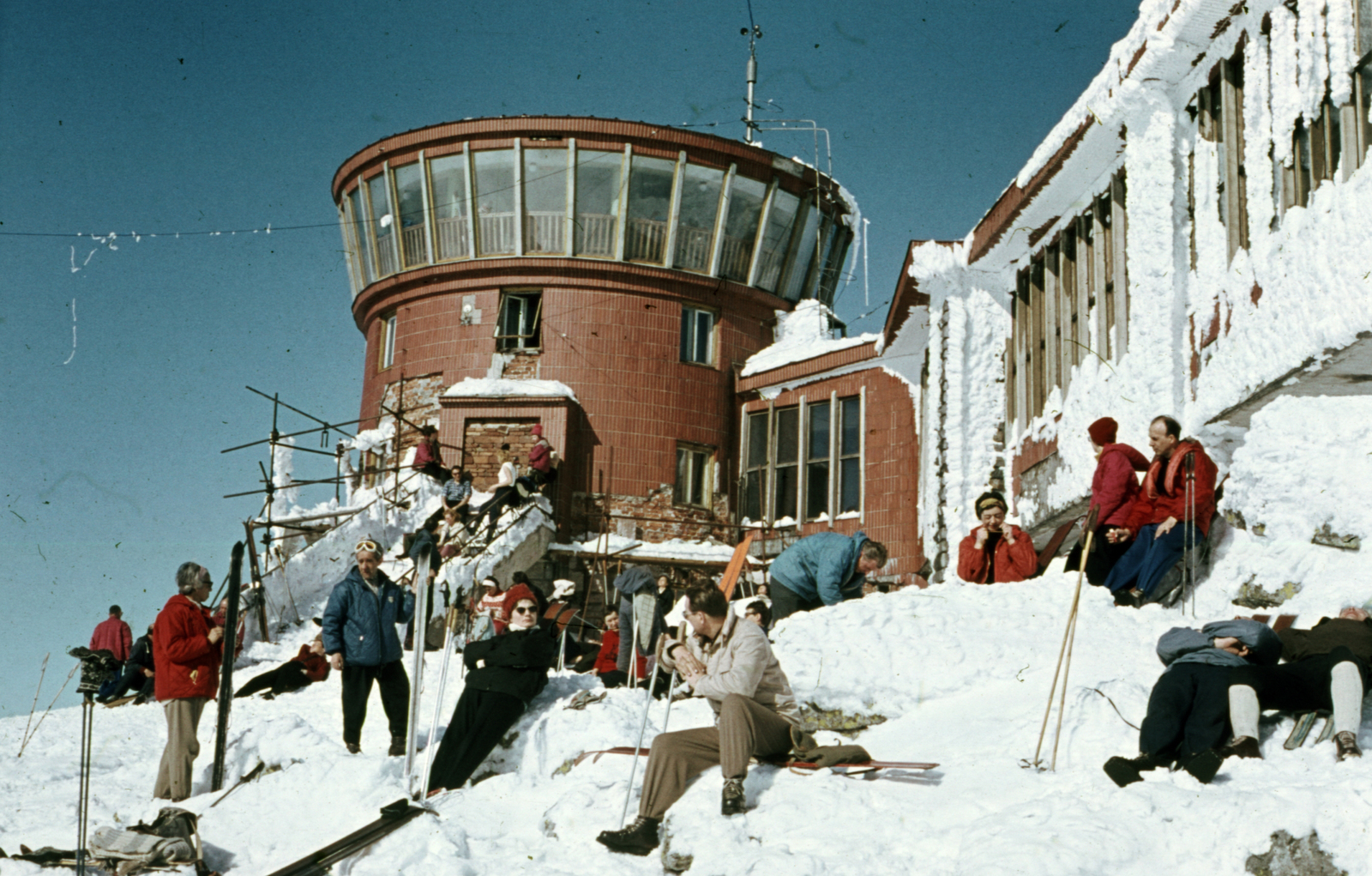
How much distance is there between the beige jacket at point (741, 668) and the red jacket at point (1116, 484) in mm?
3454

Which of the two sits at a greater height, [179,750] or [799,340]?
[799,340]

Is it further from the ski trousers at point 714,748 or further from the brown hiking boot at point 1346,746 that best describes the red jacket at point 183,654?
the brown hiking boot at point 1346,746

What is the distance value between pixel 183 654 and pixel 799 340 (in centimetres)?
1706

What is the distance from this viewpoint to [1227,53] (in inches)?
403

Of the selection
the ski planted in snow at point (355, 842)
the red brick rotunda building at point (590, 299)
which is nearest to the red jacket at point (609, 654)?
the ski planted in snow at point (355, 842)

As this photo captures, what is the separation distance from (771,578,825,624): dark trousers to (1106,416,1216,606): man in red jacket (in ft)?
8.70

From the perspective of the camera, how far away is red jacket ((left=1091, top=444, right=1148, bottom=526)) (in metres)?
9.72

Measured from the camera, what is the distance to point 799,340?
24984mm

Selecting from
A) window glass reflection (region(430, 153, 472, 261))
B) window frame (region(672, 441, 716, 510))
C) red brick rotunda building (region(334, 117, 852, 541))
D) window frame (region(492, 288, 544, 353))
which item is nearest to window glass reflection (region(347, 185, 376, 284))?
red brick rotunda building (region(334, 117, 852, 541))

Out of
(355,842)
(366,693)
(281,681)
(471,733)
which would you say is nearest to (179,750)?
(366,693)

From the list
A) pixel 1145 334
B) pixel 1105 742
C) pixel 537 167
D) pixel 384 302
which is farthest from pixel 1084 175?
→ pixel 384 302

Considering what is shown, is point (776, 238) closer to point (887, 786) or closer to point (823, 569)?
point (823, 569)

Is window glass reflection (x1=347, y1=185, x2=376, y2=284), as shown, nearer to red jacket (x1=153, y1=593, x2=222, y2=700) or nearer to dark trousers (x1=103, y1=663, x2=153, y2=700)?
dark trousers (x1=103, y1=663, x2=153, y2=700)

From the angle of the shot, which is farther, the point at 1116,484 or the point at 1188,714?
the point at 1116,484
